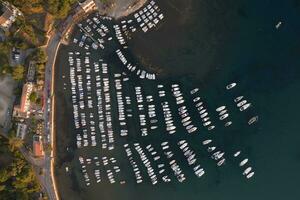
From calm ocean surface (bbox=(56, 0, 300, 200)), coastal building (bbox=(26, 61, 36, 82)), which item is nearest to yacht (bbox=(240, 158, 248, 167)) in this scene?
calm ocean surface (bbox=(56, 0, 300, 200))

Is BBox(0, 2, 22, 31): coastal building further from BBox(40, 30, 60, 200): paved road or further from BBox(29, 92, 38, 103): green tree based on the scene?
BBox(29, 92, 38, 103): green tree

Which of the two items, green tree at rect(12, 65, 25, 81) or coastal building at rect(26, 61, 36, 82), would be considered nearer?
green tree at rect(12, 65, 25, 81)

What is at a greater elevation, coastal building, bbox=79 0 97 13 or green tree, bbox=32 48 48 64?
coastal building, bbox=79 0 97 13

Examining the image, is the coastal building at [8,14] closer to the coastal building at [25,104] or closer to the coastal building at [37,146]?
the coastal building at [25,104]

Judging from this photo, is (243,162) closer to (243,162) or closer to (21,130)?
(243,162)

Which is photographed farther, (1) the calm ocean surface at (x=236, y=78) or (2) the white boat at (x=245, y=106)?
(1) the calm ocean surface at (x=236, y=78)

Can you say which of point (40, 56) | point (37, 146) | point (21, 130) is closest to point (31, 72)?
point (40, 56)

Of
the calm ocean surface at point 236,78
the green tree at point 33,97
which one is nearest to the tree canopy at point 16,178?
the green tree at point 33,97
